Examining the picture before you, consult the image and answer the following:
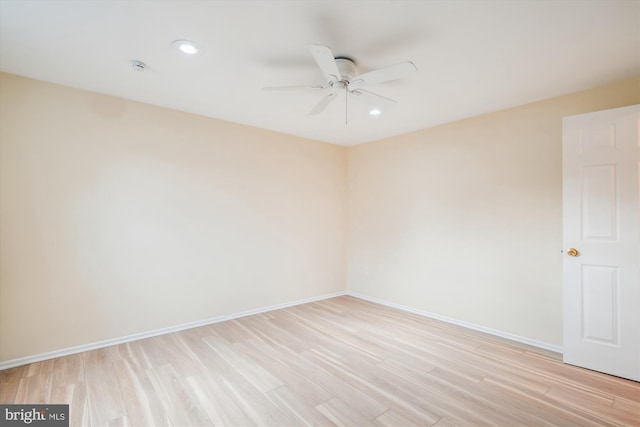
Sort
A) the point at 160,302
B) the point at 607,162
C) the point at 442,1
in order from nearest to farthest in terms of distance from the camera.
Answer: the point at 442,1 → the point at 607,162 → the point at 160,302

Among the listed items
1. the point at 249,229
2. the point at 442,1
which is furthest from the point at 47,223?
the point at 442,1

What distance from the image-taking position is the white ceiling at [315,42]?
1.69 m

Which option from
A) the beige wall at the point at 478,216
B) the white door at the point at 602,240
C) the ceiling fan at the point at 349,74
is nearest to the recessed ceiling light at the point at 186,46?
the ceiling fan at the point at 349,74

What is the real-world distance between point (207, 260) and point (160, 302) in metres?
0.66

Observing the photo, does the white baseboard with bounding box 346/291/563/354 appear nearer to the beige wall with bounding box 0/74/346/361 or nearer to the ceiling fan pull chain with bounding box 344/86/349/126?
the beige wall with bounding box 0/74/346/361

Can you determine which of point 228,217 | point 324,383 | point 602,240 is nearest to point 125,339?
point 228,217

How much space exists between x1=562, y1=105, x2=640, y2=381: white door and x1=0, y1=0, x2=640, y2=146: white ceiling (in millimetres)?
488

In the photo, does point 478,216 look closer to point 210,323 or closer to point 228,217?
point 228,217

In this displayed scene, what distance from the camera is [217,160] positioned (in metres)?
3.58

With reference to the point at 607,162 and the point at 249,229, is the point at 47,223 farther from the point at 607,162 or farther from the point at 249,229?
the point at 607,162

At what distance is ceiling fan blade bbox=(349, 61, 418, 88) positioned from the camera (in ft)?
5.95
